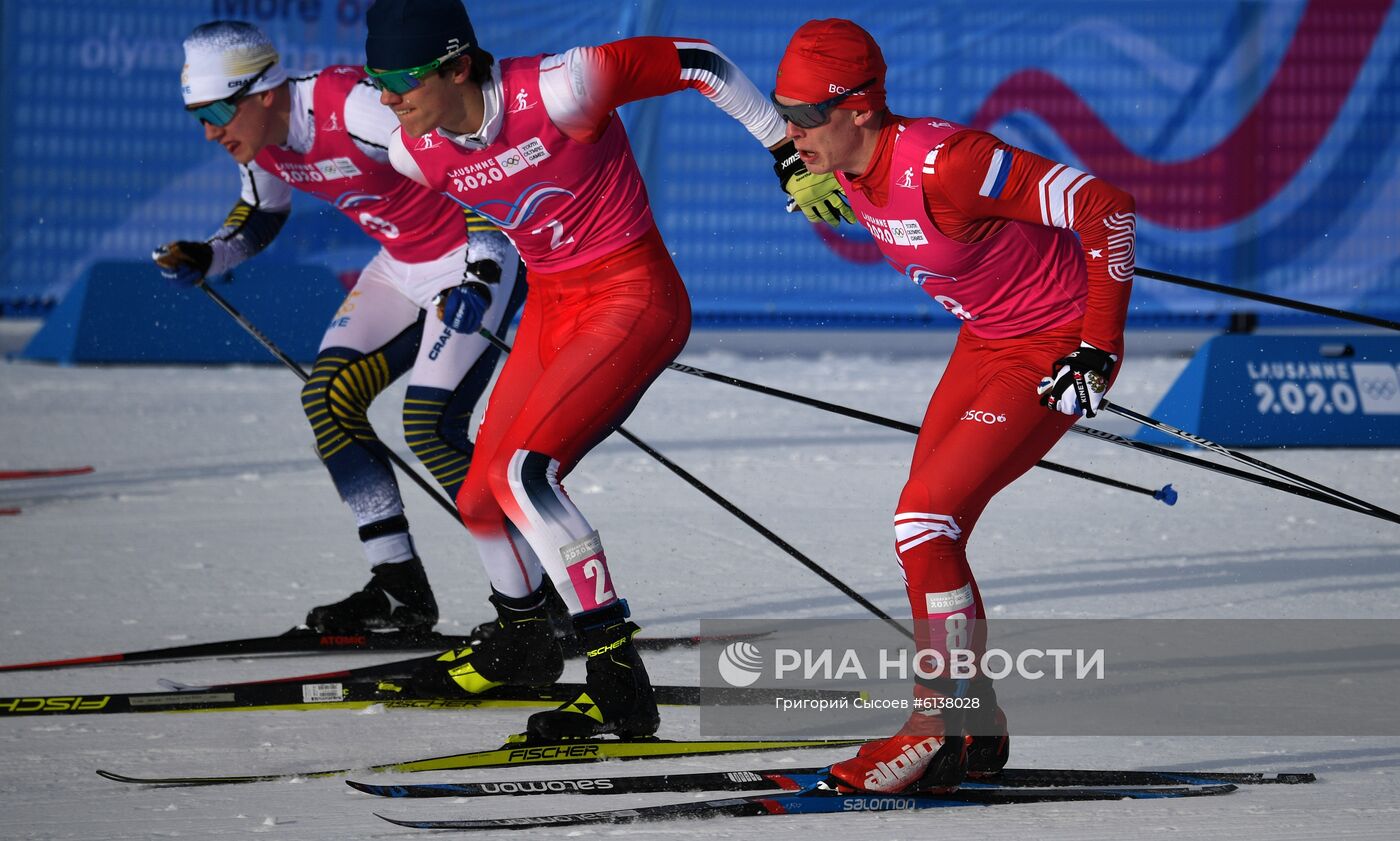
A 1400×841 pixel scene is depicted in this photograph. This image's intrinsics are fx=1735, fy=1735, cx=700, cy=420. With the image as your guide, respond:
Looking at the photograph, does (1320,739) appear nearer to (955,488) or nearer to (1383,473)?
(955,488)

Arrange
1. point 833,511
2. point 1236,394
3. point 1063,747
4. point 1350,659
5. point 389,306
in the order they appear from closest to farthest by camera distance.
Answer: point 1063,747
point 1350,659
point 389,306
point 833,511
point 1236,394

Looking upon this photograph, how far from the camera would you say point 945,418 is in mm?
4266

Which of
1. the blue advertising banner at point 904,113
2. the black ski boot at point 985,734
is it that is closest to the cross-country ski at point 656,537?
the black ski boot at point 985,734

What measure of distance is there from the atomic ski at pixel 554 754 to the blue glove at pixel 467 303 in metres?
1.26

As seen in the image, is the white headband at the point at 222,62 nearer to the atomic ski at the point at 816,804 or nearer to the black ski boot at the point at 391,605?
the black ski boot at the point at 391,605

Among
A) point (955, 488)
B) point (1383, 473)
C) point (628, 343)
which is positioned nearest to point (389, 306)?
point (628, 343)

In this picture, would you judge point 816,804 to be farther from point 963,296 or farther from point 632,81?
point 632,81

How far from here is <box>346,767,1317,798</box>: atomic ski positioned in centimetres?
400

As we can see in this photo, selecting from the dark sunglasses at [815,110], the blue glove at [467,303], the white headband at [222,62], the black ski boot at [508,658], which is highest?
A: the white headband at [222,62]

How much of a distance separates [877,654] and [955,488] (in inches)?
62.3

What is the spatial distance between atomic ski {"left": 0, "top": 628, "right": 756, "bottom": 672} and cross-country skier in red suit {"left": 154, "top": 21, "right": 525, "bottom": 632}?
0.09m

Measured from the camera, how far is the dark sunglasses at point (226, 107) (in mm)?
5594

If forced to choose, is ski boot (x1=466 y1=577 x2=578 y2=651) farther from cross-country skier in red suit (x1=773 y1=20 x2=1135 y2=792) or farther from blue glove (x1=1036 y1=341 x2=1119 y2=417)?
blue glove (x1=1036 y1=341 x2=1119 y2=417)

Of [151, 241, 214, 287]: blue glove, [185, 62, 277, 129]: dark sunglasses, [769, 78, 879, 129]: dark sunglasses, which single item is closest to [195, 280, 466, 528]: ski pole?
[151, 241, 214, 287]: blue glove
